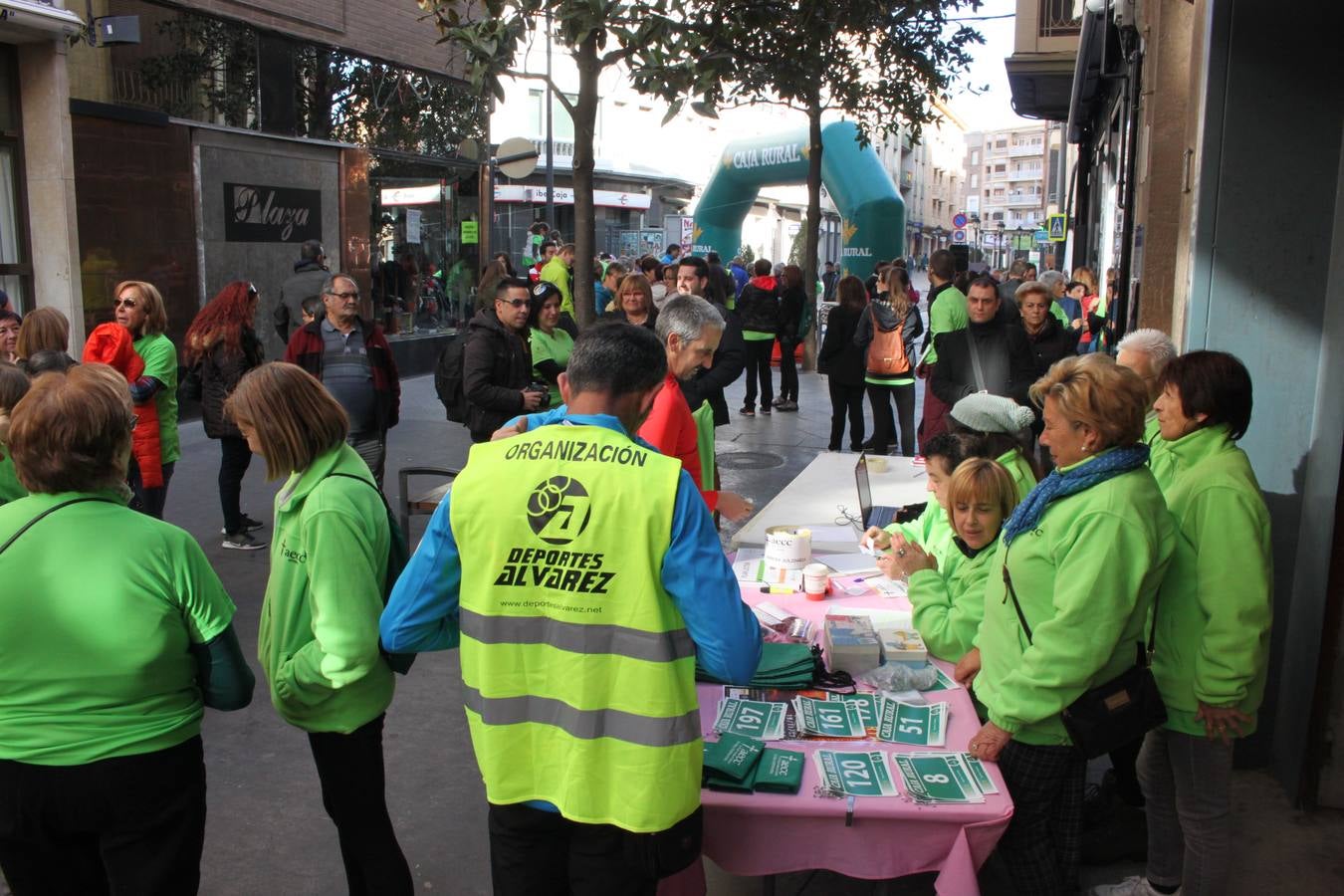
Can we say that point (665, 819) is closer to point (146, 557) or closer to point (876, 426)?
point (146, 557)

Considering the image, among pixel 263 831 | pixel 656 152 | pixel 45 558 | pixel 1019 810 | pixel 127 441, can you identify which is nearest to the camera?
pixel 45 558

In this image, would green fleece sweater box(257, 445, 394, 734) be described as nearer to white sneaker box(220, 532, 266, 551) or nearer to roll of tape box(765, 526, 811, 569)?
roll of tape box(765, 526, 811, 569)

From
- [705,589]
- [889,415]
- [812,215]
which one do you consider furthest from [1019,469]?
[812,215]

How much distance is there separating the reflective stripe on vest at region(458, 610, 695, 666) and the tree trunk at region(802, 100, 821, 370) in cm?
1370

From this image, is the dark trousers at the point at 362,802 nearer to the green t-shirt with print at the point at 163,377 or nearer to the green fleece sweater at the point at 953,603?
the green fleece sweater at the point at 953,603

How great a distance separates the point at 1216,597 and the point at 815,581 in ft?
4.57

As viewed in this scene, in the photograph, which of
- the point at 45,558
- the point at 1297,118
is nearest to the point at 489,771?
the point at 45,558

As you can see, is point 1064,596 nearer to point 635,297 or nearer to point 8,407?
point 8,407

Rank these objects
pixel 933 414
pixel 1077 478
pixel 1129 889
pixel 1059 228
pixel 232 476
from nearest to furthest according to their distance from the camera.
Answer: pixel 1077 478 → pixel 1129 889 → pixel 232 476 → pixel 933 414 → pixel 1059 228

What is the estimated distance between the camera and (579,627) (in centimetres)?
218

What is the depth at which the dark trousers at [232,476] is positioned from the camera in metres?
7.18

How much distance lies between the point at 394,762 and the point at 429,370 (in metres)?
12.7

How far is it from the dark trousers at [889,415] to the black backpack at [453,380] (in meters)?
3.99

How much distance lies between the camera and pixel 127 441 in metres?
2.60
